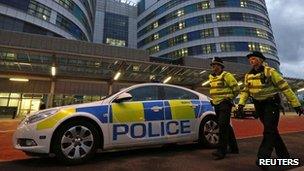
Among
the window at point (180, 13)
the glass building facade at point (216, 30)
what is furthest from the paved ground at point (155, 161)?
the window at point (180, 13)

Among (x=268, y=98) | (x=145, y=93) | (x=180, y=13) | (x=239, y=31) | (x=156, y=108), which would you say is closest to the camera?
(x=268, y=98)

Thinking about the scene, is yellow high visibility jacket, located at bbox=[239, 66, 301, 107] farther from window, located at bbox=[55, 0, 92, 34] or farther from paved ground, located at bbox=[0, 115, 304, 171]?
window, located at bbox=[55, 0, 92, 34]

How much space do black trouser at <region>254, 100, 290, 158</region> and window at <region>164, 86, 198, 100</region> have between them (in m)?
1.93

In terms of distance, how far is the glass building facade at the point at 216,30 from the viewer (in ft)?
160

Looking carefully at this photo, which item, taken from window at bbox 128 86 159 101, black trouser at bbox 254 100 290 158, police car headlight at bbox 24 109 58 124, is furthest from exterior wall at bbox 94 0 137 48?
black trouser at bbox 254 100 290 158

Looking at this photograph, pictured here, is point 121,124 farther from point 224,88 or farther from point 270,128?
point 270,128

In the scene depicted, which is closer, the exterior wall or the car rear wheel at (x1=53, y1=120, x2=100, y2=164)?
the car rear wheel at (x1=53, y1=120, x2=100, y2=164)

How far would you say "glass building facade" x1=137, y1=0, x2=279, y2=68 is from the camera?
4884cm

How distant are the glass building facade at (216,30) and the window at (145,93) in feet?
→ 137

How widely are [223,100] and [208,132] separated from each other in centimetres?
107

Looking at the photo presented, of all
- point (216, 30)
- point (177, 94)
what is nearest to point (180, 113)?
point (177, 94)

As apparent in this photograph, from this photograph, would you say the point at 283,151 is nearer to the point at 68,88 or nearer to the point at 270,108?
the point at 270,108

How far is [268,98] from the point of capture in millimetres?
4082

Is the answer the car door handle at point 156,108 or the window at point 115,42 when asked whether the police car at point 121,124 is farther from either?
the window at point 115,42
